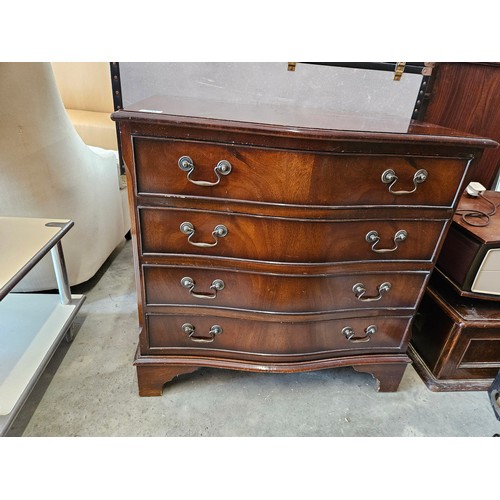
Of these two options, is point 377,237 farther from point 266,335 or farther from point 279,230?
point 266,335

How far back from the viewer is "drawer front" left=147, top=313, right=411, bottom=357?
106cm

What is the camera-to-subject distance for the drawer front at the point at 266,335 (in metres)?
1.06

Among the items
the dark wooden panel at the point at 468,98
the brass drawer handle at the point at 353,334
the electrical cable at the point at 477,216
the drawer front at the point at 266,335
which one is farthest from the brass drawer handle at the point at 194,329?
the dark wooden panel at the point at 468,98

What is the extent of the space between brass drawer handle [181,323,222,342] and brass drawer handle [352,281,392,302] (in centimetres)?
44

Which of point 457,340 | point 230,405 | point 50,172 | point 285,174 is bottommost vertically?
point 230,405

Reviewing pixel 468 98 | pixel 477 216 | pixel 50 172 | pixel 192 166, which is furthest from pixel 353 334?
pixel 50 172

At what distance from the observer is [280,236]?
910 mm

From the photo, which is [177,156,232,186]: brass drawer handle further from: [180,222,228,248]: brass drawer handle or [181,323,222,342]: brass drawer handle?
[181,323,222,342]: brass drawer handle

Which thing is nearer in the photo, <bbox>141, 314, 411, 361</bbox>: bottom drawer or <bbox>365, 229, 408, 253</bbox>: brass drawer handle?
<bbox>365, 229, 408, 253</bbox>: brass drawer handle

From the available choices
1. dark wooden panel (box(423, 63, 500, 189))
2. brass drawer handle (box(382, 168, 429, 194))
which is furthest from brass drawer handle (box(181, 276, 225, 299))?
dark wooden panel (box(423, 63, 500, 189))

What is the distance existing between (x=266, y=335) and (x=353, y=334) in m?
0.30

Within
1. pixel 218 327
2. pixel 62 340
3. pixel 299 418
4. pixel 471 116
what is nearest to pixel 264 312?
pixel 218 327

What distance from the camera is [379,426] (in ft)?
3.76

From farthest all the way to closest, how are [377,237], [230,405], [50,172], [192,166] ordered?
[50,172]
[230,405]
[377,237]
[192,166]
